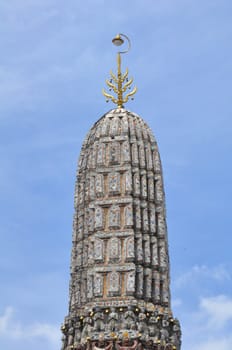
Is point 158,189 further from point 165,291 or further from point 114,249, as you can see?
point 165,291

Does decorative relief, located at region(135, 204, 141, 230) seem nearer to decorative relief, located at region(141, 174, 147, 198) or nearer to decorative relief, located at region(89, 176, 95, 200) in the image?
decorative relief, located at region(141, 174, 147, 198)

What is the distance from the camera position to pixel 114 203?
34188mm

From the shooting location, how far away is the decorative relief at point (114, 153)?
3528 centimetres

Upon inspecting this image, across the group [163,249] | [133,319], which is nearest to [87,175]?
[163,249]

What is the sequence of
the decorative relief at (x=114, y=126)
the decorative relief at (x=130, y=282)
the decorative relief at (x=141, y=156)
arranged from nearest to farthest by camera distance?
the decorative relief at (x=130, y=282), the decorative relief at (x=141, y=156), the decorative relief at (x=114, y=126)

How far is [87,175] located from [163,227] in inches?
151

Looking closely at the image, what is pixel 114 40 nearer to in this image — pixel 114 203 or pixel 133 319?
pixel 114 203

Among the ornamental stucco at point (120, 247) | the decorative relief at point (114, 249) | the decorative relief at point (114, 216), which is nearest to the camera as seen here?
the ornamental stucco at point (120, 247)

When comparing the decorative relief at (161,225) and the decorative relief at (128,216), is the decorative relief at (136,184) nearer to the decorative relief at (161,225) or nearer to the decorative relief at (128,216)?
the decorative relief at (128,216)

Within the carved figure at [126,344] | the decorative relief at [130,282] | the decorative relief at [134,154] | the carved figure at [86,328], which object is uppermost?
the decorative relief at [134,154]

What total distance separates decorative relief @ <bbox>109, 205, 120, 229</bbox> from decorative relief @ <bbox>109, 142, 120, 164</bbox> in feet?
7.00

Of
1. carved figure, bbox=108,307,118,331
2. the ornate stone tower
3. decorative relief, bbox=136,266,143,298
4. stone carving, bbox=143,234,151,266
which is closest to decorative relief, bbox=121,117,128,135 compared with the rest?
the ornate stone tower

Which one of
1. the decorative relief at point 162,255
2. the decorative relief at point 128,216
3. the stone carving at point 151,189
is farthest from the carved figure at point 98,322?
the stone carving at point 151,189

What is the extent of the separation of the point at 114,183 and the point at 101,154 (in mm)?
1591
